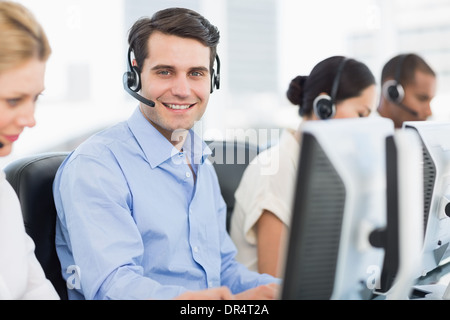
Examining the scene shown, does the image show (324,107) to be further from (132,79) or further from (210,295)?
(210,295)

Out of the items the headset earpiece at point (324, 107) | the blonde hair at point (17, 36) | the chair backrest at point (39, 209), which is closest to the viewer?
the blonde hair at point (17, 36)

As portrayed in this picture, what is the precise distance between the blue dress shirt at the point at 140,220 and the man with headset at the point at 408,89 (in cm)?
117

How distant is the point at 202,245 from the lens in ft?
4.44

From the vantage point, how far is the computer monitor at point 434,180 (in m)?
1.12

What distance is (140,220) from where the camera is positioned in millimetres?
1219

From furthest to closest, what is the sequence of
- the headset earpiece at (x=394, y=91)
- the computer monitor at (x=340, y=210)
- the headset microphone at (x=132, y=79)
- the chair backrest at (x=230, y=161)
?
the headset earpiece at (x=394, y=91)
the chair backrest at (x=230, y=161)
the headset microphone at (x=132, y=79)
the computer monitor at (x=340, y=210)

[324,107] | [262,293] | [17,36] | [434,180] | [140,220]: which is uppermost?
[17,36]

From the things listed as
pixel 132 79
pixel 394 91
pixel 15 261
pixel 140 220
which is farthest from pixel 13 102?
pixel 394 91

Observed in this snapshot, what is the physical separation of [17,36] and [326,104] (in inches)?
38.5

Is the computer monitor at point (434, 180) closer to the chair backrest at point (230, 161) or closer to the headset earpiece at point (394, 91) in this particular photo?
the chair backrest at point (230, 161)

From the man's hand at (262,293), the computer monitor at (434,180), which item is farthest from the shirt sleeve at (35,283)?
the computer monitor at (434,180)

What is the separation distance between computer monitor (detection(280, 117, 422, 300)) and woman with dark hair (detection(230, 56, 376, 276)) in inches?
26.0

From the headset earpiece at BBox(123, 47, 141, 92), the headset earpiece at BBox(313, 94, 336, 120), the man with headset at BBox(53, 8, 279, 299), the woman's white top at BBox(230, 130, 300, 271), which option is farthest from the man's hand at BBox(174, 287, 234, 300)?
the headset earpiece at BBox(313, 94, 336, 120)

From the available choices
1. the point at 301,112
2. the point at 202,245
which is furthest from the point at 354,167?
the point at 301,112
